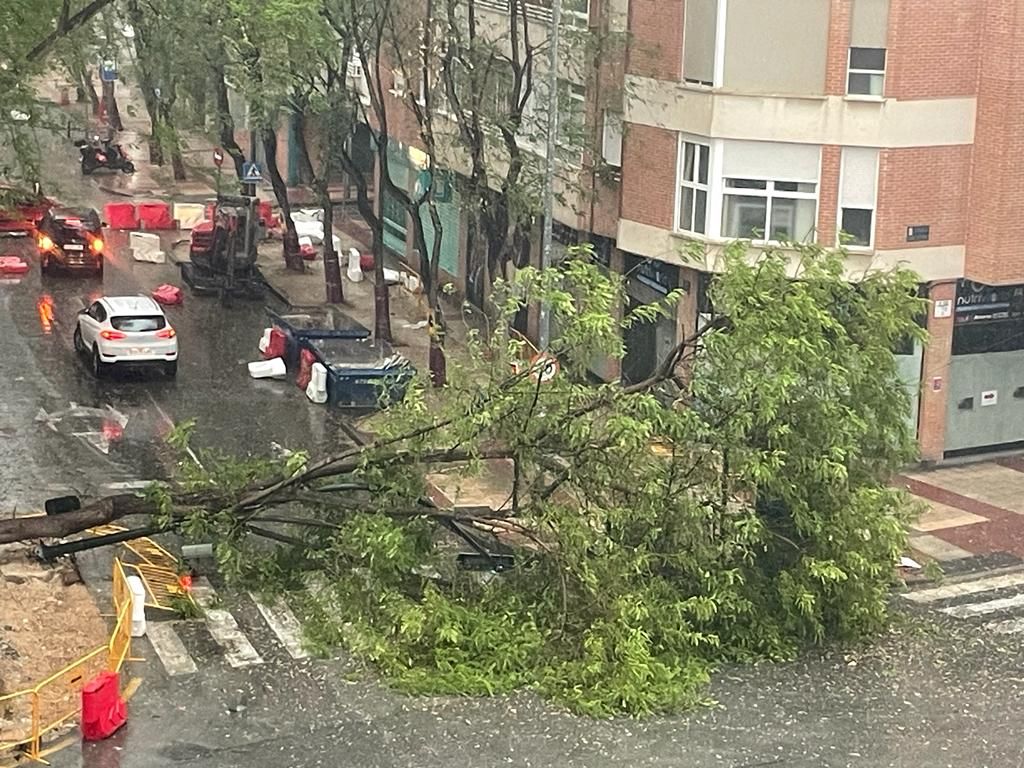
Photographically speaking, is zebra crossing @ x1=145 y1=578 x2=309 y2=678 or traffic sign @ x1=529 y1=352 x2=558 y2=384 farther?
zebra crossing @ x1=145 y1=578 x2=309 y2=678

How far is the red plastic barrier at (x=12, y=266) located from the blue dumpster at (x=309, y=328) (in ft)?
24.8

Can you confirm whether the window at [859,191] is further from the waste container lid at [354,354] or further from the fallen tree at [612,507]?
the fallen tree at [612,507]

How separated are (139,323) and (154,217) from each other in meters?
15.3

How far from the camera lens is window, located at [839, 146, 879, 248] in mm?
27156

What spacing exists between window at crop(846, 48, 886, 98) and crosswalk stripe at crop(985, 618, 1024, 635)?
9.40m

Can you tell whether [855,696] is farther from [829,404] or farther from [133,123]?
[133,123]

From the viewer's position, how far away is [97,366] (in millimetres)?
31250

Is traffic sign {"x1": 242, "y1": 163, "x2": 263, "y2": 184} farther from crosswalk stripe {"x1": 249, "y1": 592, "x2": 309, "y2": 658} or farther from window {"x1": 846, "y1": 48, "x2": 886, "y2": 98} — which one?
crosswalk stripe {"x1": 249, "y1": 592, "x2": 309, "y2": 658}

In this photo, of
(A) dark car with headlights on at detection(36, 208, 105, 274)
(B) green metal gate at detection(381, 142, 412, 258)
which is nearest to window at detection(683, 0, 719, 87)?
(B) green metal gate at detection(381, 142, 412, 258)

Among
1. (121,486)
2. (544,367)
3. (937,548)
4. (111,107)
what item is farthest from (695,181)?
(111,107)

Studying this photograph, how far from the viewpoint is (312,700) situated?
59.1ft

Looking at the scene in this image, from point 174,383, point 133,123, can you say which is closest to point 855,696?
point 174,383

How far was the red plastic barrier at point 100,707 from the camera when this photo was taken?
16781 mm

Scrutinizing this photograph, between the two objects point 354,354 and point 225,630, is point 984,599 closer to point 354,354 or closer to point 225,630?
point 225,630
